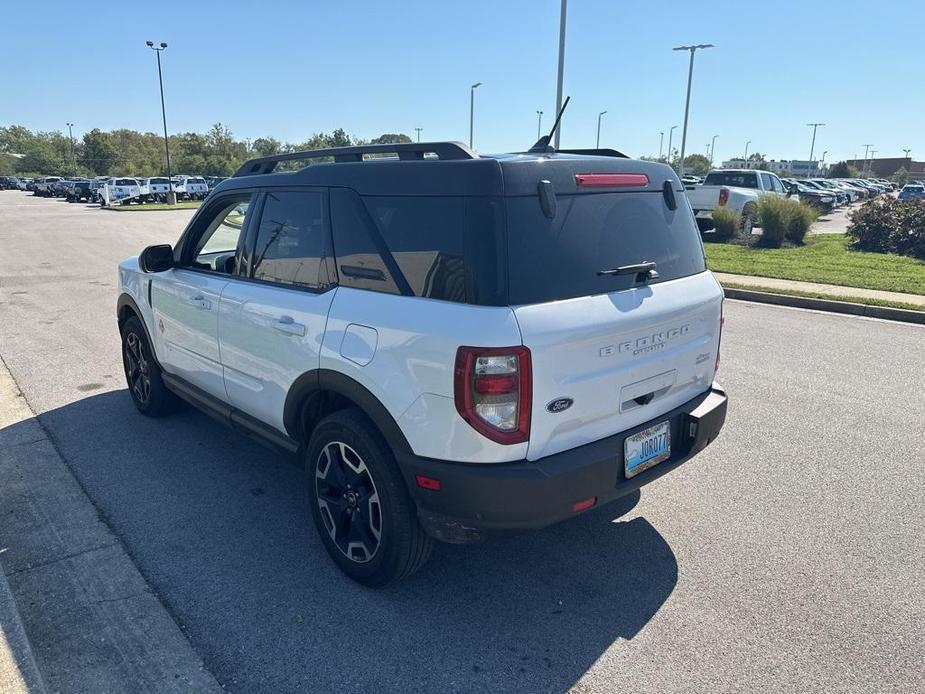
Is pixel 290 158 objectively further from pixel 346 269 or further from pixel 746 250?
pixel 746 250

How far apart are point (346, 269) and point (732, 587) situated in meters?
2.38

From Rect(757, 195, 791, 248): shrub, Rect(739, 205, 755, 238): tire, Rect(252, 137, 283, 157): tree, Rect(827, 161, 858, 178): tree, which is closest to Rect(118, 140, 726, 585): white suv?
Rect(757, 195, 791, 248): shrub

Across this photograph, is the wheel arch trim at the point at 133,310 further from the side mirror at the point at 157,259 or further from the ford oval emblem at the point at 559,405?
the ford oval emblem at the point at 559,405

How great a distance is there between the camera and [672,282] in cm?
324

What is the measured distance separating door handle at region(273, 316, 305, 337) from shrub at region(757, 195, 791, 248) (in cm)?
1598

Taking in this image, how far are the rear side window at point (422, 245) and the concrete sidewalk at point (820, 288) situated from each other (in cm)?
912

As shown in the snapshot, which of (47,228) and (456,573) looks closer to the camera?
(456,573)

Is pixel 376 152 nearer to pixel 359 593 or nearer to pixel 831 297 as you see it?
pixel 359 593

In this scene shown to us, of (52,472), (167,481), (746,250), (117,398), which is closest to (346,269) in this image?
(167,481)

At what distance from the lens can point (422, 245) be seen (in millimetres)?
2762

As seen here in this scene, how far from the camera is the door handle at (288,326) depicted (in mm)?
3243

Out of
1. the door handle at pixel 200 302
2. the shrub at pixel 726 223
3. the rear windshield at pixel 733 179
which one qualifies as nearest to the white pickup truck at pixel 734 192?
the rear windshield at pixel 733 179

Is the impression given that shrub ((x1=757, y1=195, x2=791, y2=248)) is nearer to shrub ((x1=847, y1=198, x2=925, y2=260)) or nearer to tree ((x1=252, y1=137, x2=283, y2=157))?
shrub ((x1=847, y1=198, x2=925, y2=260))

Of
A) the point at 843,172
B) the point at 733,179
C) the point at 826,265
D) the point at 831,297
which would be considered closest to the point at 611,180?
the point at 831,297
